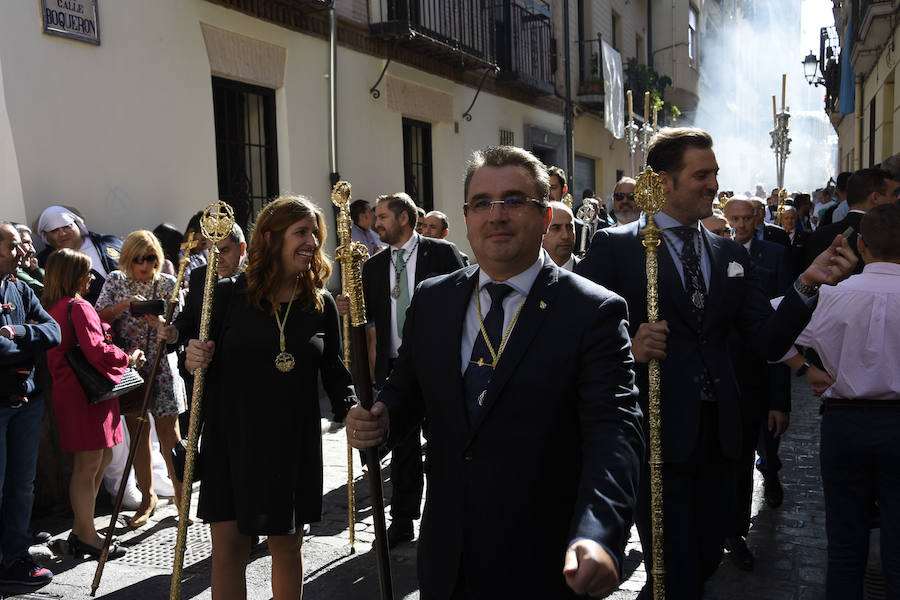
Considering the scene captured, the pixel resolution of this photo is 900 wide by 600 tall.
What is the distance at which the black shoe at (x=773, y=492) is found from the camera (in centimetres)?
597

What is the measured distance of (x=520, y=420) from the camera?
7.86ft

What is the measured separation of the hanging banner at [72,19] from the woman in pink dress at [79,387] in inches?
101

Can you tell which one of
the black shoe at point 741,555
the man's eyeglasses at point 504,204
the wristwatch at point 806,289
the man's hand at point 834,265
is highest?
the man's eyeglasses at point 504,204

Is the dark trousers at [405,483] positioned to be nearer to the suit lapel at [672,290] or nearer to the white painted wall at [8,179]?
the suit lapel at [672,290]

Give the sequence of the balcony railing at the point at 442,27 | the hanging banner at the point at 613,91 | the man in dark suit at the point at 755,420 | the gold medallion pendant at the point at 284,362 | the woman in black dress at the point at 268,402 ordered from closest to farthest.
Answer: the woman in black dress at the point at 268,402
the gold medallion pendant at the point at 284,362
the man in dark suit at the point at 755,420
the balcony railing at the point at 442,27
the hanging banner at the point at 613,91

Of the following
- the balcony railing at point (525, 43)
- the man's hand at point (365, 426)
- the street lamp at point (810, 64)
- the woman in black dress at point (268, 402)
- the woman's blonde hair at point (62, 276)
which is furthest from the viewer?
the street lamp at point (810, 64)

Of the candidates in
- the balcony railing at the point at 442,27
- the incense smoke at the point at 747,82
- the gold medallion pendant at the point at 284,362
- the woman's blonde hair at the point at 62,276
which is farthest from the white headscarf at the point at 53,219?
the incense smoke at the point at 747,82

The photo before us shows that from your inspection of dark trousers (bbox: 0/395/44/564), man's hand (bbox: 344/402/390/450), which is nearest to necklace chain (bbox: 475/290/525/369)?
man's hand (bbox: 344/402/390/450)

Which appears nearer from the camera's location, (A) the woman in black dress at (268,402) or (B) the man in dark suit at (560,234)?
(A) the woman in black dress at (268,402)

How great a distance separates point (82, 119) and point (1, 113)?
31.5 inches

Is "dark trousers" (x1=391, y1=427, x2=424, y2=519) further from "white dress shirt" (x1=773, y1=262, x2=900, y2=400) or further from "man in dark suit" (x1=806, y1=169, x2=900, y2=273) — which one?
"man in dark suit" (x1=806, y1=169, x2=900, y2=273)

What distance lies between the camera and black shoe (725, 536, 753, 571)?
489 centimetres

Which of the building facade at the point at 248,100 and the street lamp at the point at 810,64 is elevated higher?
the street lamp at the point at 810,64

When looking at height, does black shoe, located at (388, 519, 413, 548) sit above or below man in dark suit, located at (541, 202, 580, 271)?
below
